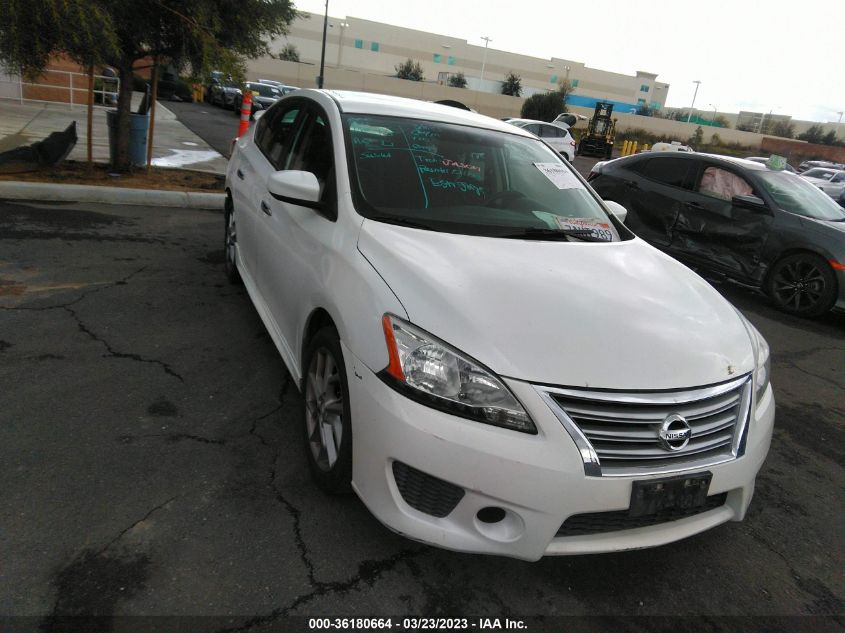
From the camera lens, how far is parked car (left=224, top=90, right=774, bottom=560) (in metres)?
2.01

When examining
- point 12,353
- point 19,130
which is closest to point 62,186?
point 12,353

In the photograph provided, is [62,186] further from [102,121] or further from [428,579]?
[102,121]

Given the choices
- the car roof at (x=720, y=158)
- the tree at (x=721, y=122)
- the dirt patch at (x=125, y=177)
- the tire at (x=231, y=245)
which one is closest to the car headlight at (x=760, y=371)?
the tire at (x=231, y=245)

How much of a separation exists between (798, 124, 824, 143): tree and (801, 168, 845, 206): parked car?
6322 centimetres

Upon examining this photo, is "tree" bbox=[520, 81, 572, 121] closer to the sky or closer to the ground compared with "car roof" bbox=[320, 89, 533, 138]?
closer to the sky

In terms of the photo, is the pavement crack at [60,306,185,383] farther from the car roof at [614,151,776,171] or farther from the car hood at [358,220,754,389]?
the car roof at [614,151,776,171]

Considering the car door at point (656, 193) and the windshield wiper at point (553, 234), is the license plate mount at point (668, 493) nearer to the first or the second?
the windshield wiper at point (553, 234)

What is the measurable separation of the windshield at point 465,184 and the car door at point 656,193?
4407 millimetres

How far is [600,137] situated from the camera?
1304 inches

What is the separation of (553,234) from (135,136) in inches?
337

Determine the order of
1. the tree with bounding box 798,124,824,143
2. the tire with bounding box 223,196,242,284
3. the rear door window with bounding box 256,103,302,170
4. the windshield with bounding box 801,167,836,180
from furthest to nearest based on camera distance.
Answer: the tree with bounding box 798,124,824,143 → the windshield with bounding box 801,167,836,180 → the tire with bounding box 223,196,242,284 → the rear door window with bounding box 256,103,302,170

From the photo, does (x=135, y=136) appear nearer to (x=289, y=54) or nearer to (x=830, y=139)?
(x=289, y=54)

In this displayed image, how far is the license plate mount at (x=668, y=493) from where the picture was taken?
2.04 metres

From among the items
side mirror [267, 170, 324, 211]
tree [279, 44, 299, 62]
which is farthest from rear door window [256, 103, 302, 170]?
tree [279, 44, 299, 62]
